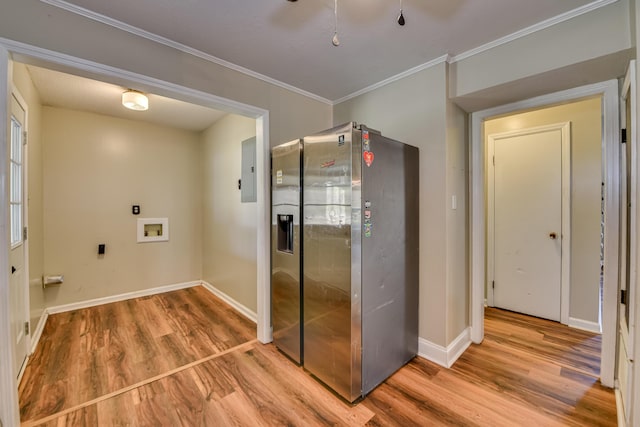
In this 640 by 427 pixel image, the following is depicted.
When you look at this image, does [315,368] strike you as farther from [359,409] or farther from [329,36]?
[329,36]

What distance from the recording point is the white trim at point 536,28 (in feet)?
5.06

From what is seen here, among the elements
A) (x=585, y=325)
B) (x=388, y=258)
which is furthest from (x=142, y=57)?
(x=585, y=325)

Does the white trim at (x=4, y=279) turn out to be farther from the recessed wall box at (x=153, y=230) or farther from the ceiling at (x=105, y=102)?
the recessed wall box at (x=153, y=230)

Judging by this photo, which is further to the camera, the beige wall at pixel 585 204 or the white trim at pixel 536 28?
the beige wall at pixel 585 204

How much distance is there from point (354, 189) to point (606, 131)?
1.81 m

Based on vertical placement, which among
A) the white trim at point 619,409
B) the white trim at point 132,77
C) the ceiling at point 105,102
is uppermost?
the ceiling at point 105,102

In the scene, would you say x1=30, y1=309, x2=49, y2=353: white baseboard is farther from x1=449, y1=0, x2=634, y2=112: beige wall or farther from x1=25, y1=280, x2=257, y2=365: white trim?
x1=449, y1=0, x2=634, y2=112: beige wall

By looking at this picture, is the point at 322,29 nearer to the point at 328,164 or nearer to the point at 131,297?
the point at 328,164

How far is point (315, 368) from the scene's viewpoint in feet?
6.49

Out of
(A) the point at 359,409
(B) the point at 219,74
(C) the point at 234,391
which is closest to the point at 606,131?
(A) the point at 359,409

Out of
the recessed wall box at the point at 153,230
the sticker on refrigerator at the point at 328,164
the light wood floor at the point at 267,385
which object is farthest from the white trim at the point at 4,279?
the recessed wall box at the point at 153,230

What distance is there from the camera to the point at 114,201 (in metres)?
3.63

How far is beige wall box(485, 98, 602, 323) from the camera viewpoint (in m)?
2.61

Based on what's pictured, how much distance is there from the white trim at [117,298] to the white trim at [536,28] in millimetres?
4553
